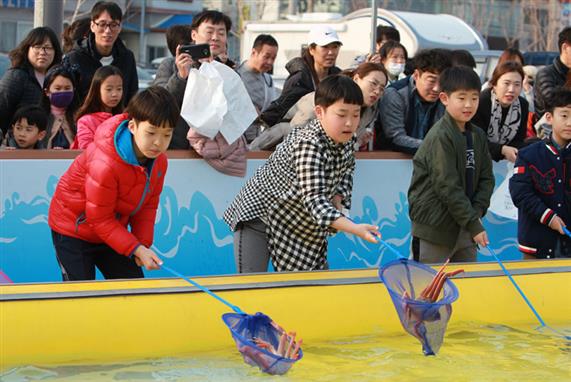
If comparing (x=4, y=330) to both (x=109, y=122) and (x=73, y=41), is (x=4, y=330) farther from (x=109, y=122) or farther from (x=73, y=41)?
(x=73, y=41)

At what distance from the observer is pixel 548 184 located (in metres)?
7.73

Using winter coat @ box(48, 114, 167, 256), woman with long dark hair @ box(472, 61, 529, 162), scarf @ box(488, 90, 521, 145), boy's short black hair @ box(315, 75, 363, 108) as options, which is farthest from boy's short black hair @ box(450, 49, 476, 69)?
winter coat @ box(48, 114, 167, 256)

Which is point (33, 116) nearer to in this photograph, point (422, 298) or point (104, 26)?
point (104, 26)

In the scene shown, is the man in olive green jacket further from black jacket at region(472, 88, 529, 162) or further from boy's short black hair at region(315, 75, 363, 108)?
black jacket at region(472, 88, 529, 162)

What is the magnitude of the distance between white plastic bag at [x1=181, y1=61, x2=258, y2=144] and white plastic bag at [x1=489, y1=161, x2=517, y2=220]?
97.2 inches

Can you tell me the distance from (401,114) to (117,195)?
3375mm

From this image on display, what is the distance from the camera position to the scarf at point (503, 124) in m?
8.99

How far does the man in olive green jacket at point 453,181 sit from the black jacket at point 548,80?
2401 millimetres

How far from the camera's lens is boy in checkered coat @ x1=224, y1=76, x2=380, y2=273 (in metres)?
6.20

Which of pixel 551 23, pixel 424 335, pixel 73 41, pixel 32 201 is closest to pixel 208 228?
pixel 32 201

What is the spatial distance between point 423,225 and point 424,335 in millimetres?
1714

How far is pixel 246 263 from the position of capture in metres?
6.69

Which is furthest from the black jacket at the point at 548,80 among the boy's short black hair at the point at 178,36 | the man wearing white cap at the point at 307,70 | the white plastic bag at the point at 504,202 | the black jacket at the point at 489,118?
the boy's short black hair at the point at 178,36

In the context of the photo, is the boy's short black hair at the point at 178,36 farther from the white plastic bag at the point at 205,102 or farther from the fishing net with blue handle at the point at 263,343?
the fishing net with blue handle at the point at 263,343
